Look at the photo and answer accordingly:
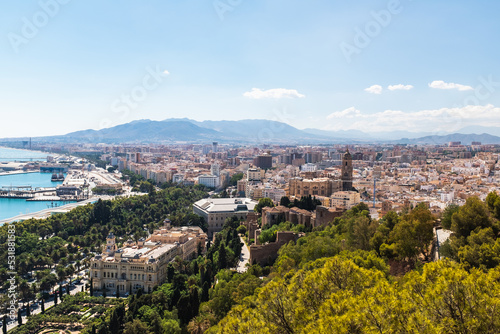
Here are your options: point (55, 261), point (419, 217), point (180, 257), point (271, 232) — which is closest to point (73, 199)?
point (55, 261)

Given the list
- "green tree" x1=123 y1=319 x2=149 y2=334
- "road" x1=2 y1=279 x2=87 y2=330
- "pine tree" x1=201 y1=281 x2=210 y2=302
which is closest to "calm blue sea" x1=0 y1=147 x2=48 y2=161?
"road" x1=2 y1=279 x2=87 y2=330

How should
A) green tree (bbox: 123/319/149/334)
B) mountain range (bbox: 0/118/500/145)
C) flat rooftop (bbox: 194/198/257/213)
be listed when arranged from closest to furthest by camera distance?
1. green tree (bbox: 123/319/149/334)
2. flat rooftop (bbox: 194/198/257/213)
3. mountain range (bbox: 0/118/500/145)

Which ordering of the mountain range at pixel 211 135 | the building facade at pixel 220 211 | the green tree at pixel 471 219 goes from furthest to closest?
1. the mountain range at pixel 211 135
2. the building facade at pixel 220 211
3. the green tree at pixel 471 219

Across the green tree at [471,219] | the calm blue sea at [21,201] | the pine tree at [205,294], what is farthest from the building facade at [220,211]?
the calm blue sea at [21,201]

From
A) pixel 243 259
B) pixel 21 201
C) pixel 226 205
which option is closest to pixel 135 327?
pixel 243 259

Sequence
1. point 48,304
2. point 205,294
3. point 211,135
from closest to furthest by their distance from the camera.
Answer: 1. point 205,294
2. point 48,304
3. point 211,135

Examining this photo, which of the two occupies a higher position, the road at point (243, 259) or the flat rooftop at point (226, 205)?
the flat rooftop at point (226, 205)

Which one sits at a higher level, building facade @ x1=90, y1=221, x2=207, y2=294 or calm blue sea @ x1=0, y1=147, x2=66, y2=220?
building facade @ x1=90, y1=221, x2=207, y2=294

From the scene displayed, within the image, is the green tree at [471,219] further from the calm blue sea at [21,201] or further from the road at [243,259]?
the calm blue sea at [21,201]

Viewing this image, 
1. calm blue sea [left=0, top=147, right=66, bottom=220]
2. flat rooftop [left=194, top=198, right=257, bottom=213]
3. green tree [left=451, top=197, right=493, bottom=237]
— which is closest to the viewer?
green tree [left=451, top=197, right=493, bottom=237]

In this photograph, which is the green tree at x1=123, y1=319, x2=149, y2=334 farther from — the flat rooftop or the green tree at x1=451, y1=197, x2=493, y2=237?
the flat rooftop

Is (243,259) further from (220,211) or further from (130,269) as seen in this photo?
(220,211)

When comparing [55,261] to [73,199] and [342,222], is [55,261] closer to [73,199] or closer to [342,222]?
[342,222]
